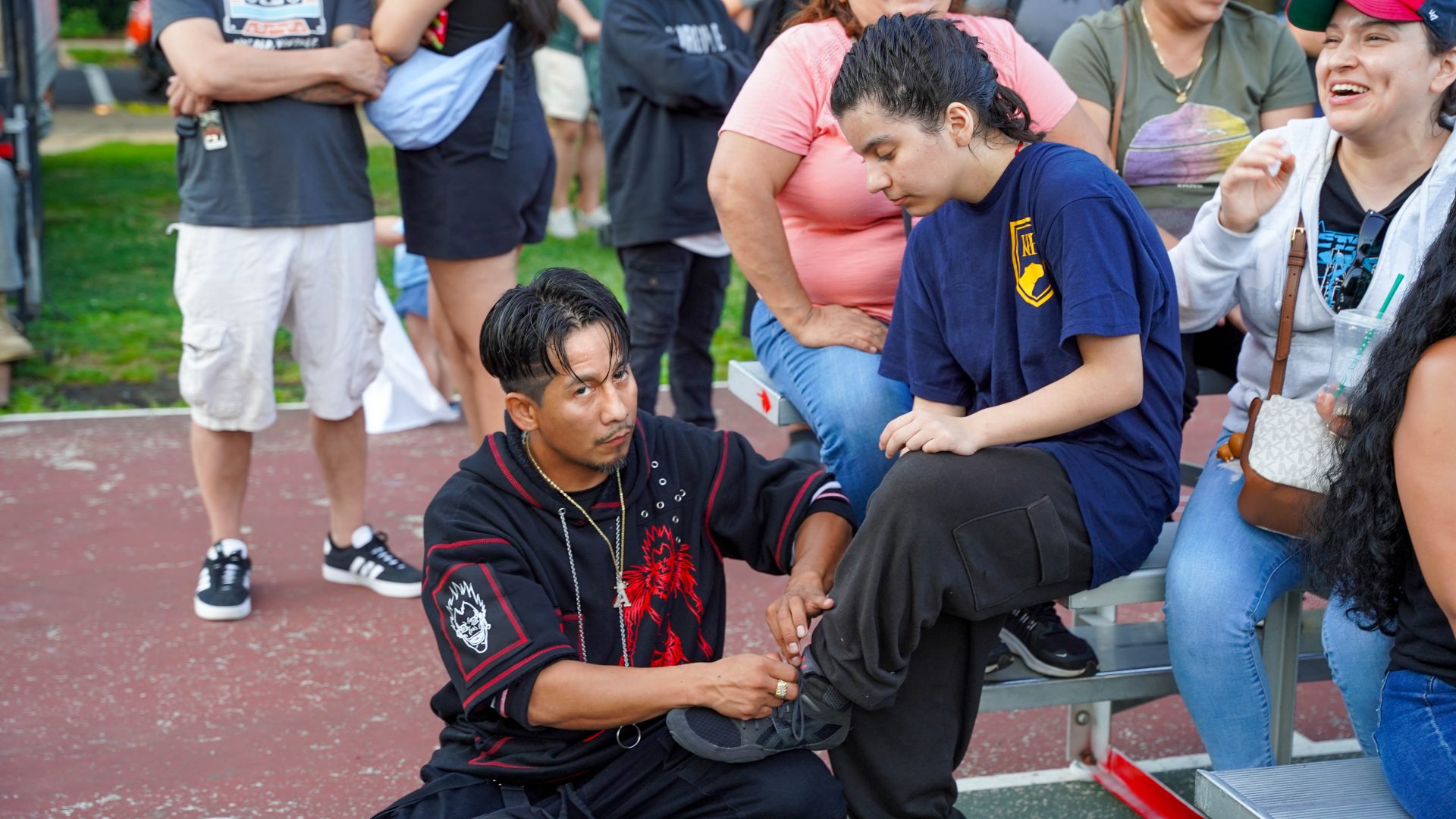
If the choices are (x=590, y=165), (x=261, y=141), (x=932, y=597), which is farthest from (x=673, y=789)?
(x=590, y=165)

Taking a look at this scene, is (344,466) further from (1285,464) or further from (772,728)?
(1285,464)

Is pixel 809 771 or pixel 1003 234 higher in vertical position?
pixel 1003 234

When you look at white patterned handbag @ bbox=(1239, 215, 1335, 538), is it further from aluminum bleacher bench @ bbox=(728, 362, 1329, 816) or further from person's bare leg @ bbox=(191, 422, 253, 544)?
person's bare leg @ bbox=(191, 422, 253, 544)

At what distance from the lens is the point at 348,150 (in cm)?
427

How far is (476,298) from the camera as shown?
14.7 feet

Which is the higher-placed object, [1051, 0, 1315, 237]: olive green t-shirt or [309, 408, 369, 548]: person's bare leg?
[1051, 0, 1315, 237]: olive green t-shirt

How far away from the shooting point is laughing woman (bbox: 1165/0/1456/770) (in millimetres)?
2734

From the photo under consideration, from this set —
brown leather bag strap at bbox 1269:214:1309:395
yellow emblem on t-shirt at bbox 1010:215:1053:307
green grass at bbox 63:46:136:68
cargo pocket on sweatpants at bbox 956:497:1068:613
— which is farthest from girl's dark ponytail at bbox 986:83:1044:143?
green grass at bbox 63:46:136:68

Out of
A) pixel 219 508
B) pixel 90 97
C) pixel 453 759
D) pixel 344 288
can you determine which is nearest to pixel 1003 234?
pixel 453 759

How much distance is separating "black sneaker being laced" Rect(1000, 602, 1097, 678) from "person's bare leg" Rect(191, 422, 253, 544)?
2.36m

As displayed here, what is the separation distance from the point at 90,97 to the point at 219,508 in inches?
696

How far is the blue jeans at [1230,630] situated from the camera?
8.95ft

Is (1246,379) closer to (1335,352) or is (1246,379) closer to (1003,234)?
(1335,352)

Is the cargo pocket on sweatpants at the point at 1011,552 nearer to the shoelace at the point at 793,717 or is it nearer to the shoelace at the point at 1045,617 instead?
the shoelace at the point at 793,717
